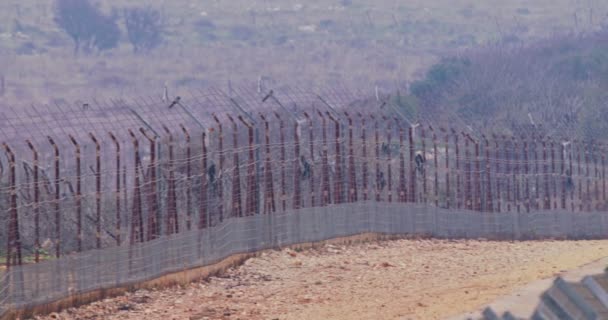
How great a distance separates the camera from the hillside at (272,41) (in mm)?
96250

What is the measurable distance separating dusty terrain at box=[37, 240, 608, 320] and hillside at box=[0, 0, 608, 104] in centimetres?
6170

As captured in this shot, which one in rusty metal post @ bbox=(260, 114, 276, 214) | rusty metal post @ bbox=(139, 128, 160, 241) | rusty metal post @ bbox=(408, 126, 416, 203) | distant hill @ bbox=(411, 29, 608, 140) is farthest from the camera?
distant hill @ bbox=(411, 29, 608, 140)

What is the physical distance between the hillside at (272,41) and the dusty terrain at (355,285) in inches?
2429

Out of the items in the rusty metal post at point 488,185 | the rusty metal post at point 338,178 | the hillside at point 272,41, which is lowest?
the rusty metal post at point 488,185

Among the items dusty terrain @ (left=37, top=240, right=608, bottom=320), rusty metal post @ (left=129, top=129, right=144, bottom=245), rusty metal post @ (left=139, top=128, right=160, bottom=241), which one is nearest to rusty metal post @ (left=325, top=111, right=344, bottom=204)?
dusty terrain @ (left=37, top=240, right=608, bottom=320)

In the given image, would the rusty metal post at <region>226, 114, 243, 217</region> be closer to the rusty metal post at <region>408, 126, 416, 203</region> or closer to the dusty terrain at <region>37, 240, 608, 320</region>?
the dusty terrain at <region>37, 240, 608, 320</region>

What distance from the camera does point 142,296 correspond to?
60.0ft

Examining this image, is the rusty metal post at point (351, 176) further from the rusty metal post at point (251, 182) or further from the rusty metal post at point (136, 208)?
the rusty metal post at point (136, 208)

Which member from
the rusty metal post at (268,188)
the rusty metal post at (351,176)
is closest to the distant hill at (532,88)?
the rusty metal post at (351,176)

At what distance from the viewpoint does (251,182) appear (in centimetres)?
2283

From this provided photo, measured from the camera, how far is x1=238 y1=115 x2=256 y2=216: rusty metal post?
22.5 m

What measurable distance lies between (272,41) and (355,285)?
350ft

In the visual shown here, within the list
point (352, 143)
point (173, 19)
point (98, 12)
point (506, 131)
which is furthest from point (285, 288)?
point (173, 19)

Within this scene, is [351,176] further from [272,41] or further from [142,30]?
[272,41]
